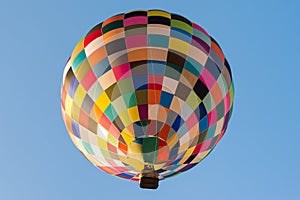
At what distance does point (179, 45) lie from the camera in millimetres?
14008

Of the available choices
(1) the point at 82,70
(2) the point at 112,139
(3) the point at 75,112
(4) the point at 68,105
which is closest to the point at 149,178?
(2) the point at 112,139

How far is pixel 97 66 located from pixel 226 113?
3.30 meters

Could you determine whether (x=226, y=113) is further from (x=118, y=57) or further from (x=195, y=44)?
(x=118, y=57)

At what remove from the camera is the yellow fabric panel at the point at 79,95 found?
548 inches

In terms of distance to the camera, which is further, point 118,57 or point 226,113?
point 226,113

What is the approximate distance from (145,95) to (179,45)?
150 centimetres

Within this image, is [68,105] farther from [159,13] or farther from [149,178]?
[159,13]

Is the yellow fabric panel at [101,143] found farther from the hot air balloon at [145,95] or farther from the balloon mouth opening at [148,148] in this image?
the balloon mouth opening at [148,148]

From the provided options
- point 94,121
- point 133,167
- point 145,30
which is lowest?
point 133,167

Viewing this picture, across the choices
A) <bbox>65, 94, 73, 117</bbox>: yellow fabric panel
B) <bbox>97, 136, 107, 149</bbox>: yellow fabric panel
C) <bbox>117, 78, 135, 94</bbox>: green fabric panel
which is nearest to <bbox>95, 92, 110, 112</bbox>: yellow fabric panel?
<bbox>117, 78, 135, 94</bbox>: green fabric panel

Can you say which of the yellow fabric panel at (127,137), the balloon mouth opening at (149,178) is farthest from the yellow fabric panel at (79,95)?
the balloon mouth opening at (149,178)

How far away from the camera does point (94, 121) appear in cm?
1374

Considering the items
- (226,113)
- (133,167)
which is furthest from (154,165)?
(226,113)

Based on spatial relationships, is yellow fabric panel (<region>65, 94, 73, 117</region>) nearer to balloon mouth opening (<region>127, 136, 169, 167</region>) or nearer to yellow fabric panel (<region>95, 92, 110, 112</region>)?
yellow fabric panel (<region>95, 92, 110, 112</region>)
